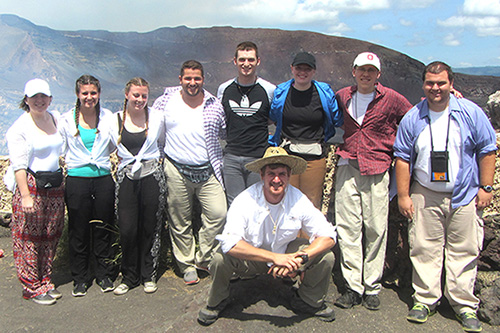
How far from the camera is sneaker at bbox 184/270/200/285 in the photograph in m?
3.39

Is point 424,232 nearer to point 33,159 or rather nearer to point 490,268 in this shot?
point 490,268

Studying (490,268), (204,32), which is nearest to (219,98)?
(490,268)

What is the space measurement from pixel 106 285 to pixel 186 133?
139 centimetres

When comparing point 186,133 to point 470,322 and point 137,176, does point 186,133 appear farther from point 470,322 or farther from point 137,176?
point 470,322

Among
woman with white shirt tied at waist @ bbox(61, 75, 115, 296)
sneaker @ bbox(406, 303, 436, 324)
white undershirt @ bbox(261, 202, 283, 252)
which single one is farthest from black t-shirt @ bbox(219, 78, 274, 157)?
sneaker @ bbox(406, 303, 436, 324)

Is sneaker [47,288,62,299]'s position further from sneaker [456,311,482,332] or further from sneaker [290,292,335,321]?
sneaker [456,311,482,332]

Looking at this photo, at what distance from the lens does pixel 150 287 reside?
329cm

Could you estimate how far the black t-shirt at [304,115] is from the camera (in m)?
3.03

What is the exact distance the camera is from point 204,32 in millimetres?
15641

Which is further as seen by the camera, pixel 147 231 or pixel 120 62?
pixel 120 62

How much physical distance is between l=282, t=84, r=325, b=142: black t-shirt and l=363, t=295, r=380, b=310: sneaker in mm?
1208

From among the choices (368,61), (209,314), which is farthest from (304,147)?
(209,314)

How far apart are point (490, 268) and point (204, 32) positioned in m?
14.3

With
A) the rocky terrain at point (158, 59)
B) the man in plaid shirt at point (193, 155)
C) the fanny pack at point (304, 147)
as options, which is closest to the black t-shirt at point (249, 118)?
the man in plaid shirt at point (193, 155)
